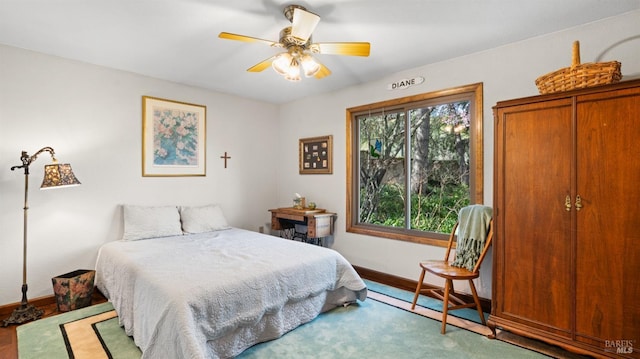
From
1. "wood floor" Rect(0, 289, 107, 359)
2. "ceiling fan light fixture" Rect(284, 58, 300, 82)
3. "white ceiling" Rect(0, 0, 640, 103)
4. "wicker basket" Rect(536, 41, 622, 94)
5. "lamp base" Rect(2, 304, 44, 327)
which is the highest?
"white ceiling" Rect(0, 0, 640, 103)

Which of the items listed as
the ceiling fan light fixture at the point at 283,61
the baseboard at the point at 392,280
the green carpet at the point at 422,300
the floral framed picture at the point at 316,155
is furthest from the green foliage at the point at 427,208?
the ceiling fan light fixture at the point at 283,61

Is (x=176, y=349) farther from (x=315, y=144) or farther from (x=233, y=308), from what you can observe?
(x=315, y=144)

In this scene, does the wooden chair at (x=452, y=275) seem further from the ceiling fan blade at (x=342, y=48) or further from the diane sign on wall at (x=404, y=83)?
the ceiling fan blade at (x=342, y=48)

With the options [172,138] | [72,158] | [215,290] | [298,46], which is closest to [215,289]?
[215,290]

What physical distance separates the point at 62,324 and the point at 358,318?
8.05ft

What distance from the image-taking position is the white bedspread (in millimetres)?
1856

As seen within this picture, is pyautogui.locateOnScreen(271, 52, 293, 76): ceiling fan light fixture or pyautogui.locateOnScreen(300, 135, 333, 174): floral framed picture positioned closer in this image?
pyautogui.locateOnScreen(271, 52, 293, 76): ceiling fan light fixture

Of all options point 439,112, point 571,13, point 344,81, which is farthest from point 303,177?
point 571,13

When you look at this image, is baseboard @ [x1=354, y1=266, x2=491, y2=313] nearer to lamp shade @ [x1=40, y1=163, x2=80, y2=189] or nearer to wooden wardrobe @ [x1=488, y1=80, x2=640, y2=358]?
wooden wardrobe @ [x1=488, y1=80, x2=640, y2=358]

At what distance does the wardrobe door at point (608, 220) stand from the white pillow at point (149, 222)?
3.70 meters

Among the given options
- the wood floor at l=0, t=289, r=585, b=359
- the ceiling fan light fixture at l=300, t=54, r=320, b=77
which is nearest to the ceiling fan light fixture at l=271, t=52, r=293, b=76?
the ceiling fan light fixture at l=300, t=54, r=320, b=77

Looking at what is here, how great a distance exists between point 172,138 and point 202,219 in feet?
3.53

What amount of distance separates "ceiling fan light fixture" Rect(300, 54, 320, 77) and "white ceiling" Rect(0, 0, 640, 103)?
29 centimetres

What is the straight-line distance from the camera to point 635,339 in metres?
1.79
